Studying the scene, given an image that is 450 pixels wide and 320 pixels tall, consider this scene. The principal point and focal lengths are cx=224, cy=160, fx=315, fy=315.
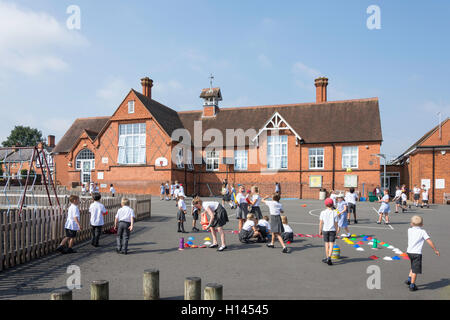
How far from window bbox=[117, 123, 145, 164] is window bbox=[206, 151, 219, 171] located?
7187mm

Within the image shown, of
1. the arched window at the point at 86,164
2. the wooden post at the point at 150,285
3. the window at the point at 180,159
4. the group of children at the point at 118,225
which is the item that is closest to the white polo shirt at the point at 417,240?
the wooden post at the point at 150,285

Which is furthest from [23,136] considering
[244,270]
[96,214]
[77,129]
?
[244,270]

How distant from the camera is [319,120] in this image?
33562 mm

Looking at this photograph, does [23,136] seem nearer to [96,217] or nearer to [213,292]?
[96,217]

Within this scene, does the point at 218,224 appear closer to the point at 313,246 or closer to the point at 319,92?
the point at 313,246

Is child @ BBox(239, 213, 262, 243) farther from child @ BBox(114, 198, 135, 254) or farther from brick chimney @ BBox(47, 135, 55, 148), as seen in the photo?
brick chimney @ BBox(47, 135, 55, 148)

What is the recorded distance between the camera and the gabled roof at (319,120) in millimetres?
31094

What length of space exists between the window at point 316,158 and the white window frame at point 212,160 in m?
9.98

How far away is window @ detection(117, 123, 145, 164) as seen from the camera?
107 feet

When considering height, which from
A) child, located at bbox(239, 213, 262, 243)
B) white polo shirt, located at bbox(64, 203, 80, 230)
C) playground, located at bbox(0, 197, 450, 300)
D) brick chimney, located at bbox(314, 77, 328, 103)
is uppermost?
brick chimney, located at bbox(314, 77, 328, 103)

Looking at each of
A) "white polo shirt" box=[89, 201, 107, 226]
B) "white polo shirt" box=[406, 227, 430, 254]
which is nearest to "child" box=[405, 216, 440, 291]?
"white polo shirt" box=[406, 227, 430, 254]

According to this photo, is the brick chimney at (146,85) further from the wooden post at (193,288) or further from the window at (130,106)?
the wooden post at (193,288)

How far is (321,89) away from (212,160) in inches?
598

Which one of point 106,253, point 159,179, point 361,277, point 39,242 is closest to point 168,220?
point 106,253
